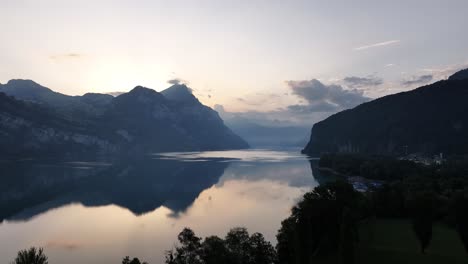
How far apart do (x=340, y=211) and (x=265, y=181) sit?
312 ft

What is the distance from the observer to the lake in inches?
2229

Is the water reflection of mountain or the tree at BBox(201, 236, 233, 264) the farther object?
the water reflection of mountain

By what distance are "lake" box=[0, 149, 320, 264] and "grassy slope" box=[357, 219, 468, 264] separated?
1564 centimetres

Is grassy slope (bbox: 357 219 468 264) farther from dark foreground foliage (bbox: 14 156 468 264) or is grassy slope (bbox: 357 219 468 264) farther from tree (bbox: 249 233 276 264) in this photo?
tree (bbox: 249 233 276 264)

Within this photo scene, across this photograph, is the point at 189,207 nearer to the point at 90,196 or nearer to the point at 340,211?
the point at 90,196

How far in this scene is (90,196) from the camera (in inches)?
4323

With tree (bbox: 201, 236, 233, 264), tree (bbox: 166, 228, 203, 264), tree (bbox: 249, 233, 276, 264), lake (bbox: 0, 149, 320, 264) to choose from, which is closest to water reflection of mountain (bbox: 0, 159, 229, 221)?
lake (bbox: 0, 149, 320, 264)

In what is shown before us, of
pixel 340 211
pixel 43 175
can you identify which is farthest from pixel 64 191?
pixel 340 211

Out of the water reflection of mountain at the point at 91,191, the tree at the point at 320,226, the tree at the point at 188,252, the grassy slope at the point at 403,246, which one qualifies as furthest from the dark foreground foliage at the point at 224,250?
the water reflection of mountain at the point at 91,191

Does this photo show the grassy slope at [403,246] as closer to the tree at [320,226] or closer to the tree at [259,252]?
the tree at [320,226]

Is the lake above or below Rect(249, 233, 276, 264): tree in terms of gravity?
below

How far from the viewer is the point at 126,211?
287 feet

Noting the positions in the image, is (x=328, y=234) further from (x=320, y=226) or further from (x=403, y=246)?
(x=403, y=246)

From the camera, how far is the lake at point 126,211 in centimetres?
5662
